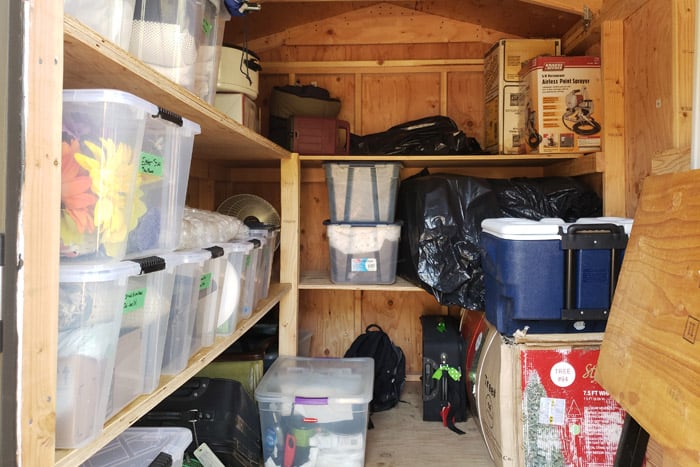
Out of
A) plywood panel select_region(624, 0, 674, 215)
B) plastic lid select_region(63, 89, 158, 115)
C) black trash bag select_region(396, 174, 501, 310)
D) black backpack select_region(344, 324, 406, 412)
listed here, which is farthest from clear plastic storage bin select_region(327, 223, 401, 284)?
plastic lid select_region(63, 89, 158, 115)

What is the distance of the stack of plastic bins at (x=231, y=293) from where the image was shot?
1.58 meters

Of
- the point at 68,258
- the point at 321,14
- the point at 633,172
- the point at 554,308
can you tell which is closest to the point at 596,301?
the point at 554,308

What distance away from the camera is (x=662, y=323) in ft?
3.22

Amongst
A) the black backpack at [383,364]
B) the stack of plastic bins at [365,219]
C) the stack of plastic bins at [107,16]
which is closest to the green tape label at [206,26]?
the stack of plastic bins at [107,16]

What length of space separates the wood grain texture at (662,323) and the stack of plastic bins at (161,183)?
107 centimetres

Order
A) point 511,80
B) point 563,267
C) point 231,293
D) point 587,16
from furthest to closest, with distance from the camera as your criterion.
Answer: point 511,80 < point 587,16 < point 563,267 < point 231,293

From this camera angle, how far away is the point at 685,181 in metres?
1.00

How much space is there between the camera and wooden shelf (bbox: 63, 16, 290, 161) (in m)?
0.76

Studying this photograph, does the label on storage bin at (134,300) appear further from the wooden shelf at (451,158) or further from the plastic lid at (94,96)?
the wooden shelf at (451,158)

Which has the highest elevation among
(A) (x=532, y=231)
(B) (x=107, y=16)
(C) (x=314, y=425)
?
(B) (x=107, y=16)

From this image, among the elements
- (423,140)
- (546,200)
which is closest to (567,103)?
(546,200)

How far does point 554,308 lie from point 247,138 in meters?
1.24

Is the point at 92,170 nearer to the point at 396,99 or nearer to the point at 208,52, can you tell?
the point at 208,52

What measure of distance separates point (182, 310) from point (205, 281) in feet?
0.55
